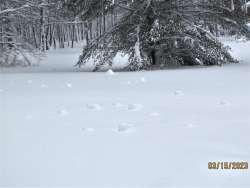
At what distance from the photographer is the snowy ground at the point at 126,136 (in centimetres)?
425

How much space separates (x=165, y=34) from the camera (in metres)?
16.7

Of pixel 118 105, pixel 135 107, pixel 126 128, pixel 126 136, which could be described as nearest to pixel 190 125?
pixel 126 128

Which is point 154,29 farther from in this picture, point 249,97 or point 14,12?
point 249,97

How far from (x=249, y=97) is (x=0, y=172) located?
4896mm

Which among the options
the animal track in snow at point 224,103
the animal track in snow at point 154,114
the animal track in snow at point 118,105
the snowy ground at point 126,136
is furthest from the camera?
the animal track in snow at point 118,105

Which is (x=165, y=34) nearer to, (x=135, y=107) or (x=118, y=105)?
(x=118, y=105)

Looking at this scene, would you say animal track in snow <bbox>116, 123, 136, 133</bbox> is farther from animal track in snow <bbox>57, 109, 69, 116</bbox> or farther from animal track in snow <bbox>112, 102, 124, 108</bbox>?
animal track in snow <bbox>112, 102, 124, 108</bbox>

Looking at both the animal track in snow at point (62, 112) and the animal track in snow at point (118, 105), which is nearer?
the animal track in snow at point (62, 112)

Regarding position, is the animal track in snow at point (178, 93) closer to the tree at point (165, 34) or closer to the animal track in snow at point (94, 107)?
the animal track in snow at point (94, 107)

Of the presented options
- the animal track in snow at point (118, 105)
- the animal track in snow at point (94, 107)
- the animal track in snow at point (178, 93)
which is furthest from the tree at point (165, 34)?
the animal track in snow at point (94, 107)

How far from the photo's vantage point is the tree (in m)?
16.7
